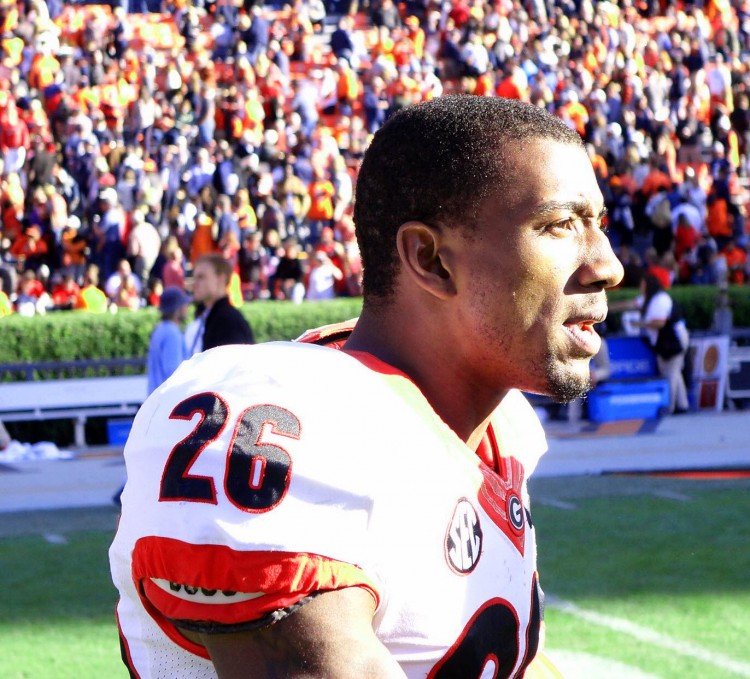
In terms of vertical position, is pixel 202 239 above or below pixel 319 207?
below

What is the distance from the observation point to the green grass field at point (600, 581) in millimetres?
5621

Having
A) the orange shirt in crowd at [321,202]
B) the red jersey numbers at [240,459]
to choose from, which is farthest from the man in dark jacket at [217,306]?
the orange shirt in crowd at [321,202]

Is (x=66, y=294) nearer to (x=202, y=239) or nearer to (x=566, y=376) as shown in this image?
(x=202, y=239)

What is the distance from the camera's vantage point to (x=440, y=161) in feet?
5.61

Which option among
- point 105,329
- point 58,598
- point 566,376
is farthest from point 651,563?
point 105,329

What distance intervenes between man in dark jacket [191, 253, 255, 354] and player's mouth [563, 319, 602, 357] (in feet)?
21.8

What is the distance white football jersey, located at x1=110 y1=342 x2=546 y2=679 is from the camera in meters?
1.43

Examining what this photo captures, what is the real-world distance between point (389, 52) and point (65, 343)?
38.4ft

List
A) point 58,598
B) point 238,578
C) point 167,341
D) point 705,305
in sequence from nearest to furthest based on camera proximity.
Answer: point 238,578 → point 58,598 → point 167,341 → point 705,305

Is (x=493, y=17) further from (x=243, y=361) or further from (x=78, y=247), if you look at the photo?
(x=243, y=361)

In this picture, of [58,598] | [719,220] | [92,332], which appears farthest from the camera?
[719,220]

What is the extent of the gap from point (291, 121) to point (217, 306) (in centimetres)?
1351

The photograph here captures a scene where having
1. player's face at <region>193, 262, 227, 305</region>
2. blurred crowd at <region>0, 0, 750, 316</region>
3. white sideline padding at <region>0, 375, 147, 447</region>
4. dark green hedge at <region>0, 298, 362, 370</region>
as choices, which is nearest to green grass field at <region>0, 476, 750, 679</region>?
player's face at <region>193, 262, 227, 305</region>

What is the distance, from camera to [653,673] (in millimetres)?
5316
